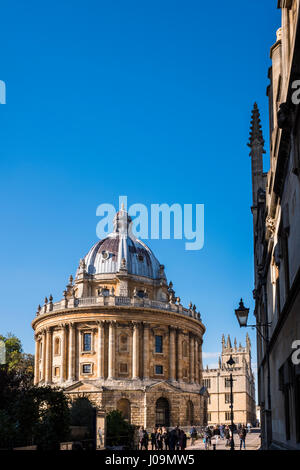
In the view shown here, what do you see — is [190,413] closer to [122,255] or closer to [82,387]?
[82,387]

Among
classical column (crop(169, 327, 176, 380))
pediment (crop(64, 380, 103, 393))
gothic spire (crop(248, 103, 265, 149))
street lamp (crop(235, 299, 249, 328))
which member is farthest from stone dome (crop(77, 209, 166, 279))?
street lamp (crop(235, 299, 249, 328))

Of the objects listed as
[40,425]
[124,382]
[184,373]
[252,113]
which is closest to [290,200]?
[252,113]

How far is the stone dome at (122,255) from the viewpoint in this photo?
67.7 metres

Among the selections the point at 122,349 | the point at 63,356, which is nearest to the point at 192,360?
the point at 122,349

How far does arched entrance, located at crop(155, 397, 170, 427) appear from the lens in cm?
6003

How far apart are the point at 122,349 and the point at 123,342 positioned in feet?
2.30

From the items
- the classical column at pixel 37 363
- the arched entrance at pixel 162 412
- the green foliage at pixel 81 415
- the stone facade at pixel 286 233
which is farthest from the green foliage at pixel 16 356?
the stone facade at pixel 286 233

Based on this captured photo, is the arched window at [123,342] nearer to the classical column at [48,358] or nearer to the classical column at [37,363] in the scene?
the classical column at [48,358]

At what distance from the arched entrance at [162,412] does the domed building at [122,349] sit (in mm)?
97

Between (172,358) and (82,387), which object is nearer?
(82,387)

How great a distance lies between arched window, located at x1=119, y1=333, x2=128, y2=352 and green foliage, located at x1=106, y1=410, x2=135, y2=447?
16.3 m

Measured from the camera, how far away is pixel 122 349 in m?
60.7

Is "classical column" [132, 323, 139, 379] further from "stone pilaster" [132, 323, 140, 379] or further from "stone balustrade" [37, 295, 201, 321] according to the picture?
"stone balustrade" [37, 295, 201, 321]

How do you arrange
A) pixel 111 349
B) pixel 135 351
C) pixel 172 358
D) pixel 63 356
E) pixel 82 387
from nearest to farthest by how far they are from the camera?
pixel 82 387, pixel 111 349, pixel 135 351, pixel 63 356, pixel 172 358
